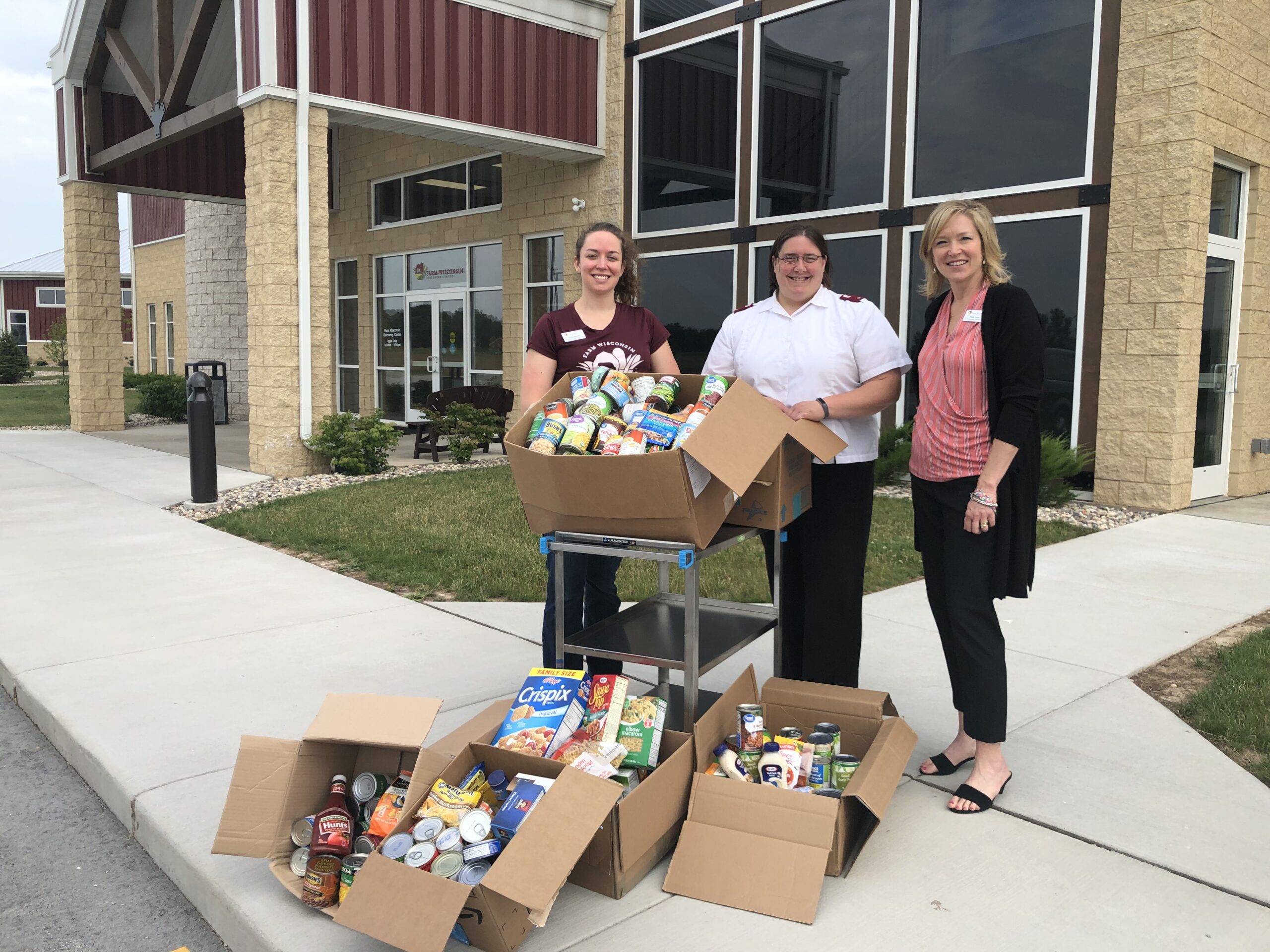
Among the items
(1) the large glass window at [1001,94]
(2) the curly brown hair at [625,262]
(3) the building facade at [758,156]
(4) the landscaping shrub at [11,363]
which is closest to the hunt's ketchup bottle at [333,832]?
(2) the curly brown hair at [625,262]

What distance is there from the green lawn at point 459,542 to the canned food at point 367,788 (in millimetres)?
3034

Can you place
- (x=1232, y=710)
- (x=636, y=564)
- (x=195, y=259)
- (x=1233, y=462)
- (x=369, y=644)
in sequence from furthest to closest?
(x=195, y=259), (x=1233, y=462), (x=636, y=564), (x=369, y=644), (x=1232, y=710)

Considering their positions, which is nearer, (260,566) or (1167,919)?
(1167,919)

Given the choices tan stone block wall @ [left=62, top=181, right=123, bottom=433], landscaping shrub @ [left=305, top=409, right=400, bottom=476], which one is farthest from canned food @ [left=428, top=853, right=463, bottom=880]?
tan stone block wall @ [left=62, top=181, right=123, bottom=433]

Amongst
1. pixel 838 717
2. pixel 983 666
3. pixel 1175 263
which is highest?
pixel 1175 263

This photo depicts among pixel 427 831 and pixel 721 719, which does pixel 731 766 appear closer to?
pixel 721 719

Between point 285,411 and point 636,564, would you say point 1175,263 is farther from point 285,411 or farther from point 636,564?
point 285,411

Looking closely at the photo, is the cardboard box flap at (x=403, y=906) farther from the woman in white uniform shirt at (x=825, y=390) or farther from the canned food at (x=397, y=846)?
the woman in white uniform shirt at (x=825, y=390)

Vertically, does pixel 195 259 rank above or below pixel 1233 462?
above

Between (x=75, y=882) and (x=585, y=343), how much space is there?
239cm

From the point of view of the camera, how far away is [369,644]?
5.07m

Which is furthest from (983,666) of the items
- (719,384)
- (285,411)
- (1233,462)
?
(285,411)

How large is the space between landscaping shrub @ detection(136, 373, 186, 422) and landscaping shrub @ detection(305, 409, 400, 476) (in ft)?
28.8

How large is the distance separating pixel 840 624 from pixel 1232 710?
1712 mm
